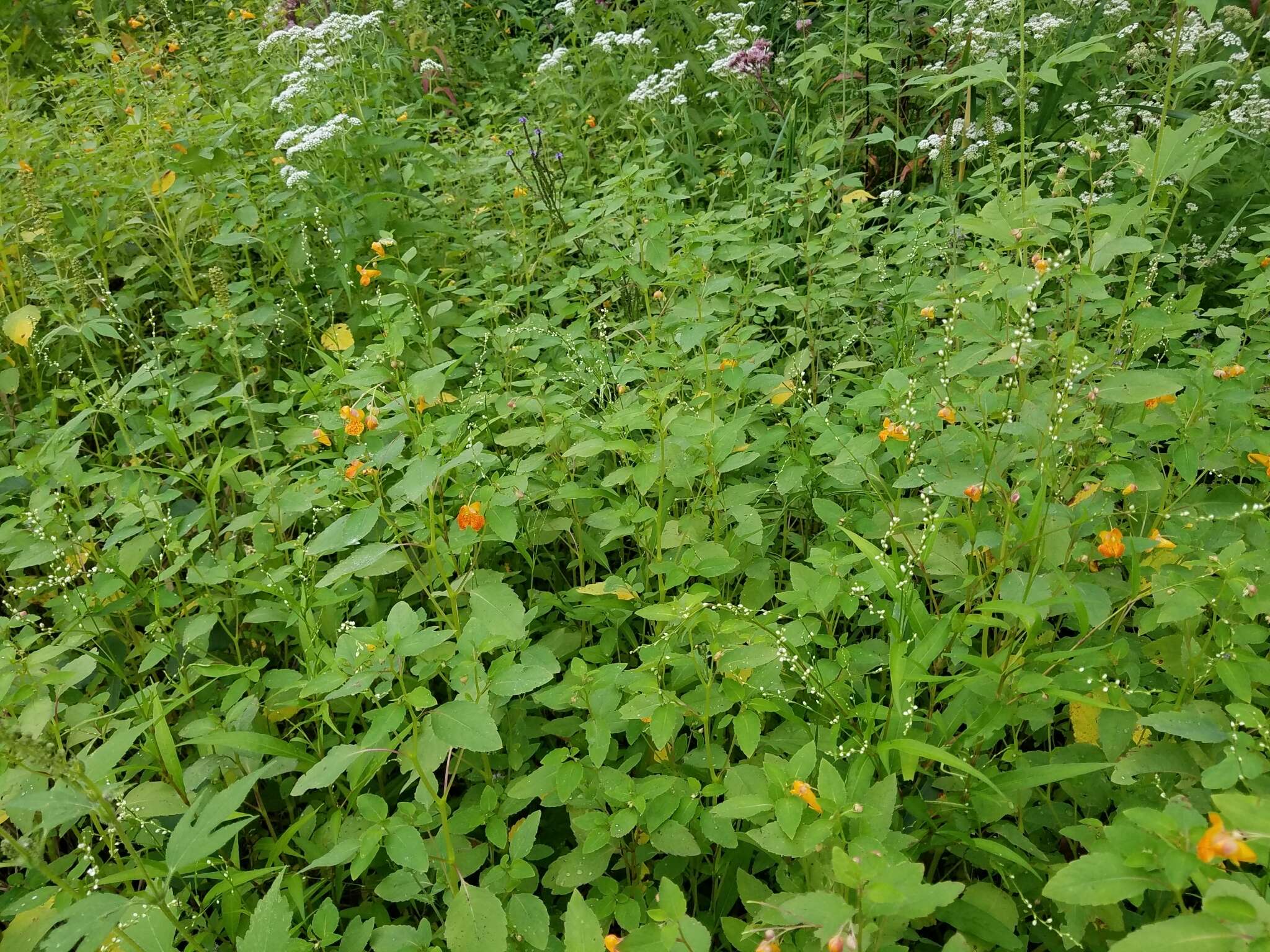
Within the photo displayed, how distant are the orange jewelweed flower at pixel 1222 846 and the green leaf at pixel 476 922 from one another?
89cm

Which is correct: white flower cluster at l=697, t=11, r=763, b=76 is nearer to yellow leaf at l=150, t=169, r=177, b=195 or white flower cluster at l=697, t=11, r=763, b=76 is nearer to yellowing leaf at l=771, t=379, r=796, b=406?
yellowing leaf at l=771, t=379, r=796, b=406

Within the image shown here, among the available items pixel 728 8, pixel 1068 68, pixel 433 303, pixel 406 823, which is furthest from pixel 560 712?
pixel 728 8

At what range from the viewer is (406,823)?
1.35 meters

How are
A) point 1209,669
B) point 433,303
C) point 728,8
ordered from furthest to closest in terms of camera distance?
1. point 728,8
2. point 433,303
3. point 1209,669

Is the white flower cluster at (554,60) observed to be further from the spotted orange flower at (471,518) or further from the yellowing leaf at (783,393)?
the spotted orange flower at (471,518)

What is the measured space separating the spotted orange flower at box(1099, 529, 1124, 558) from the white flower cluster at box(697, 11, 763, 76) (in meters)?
2.57

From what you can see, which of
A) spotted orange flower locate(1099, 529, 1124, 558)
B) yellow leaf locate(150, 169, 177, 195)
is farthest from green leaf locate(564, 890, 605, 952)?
yellow leaf locate(150, 169, 177, 195)

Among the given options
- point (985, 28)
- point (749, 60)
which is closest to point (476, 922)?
point (749, 60)

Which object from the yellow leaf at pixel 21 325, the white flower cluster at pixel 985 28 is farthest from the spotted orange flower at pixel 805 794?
the yellow leaf at pixel 21 325

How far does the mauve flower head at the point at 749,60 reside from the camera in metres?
3.36

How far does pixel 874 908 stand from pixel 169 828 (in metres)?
1.36

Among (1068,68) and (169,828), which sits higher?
(1068,68)

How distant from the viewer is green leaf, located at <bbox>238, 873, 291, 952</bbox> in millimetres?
1106

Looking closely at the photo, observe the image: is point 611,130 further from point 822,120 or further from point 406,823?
point 406,823
